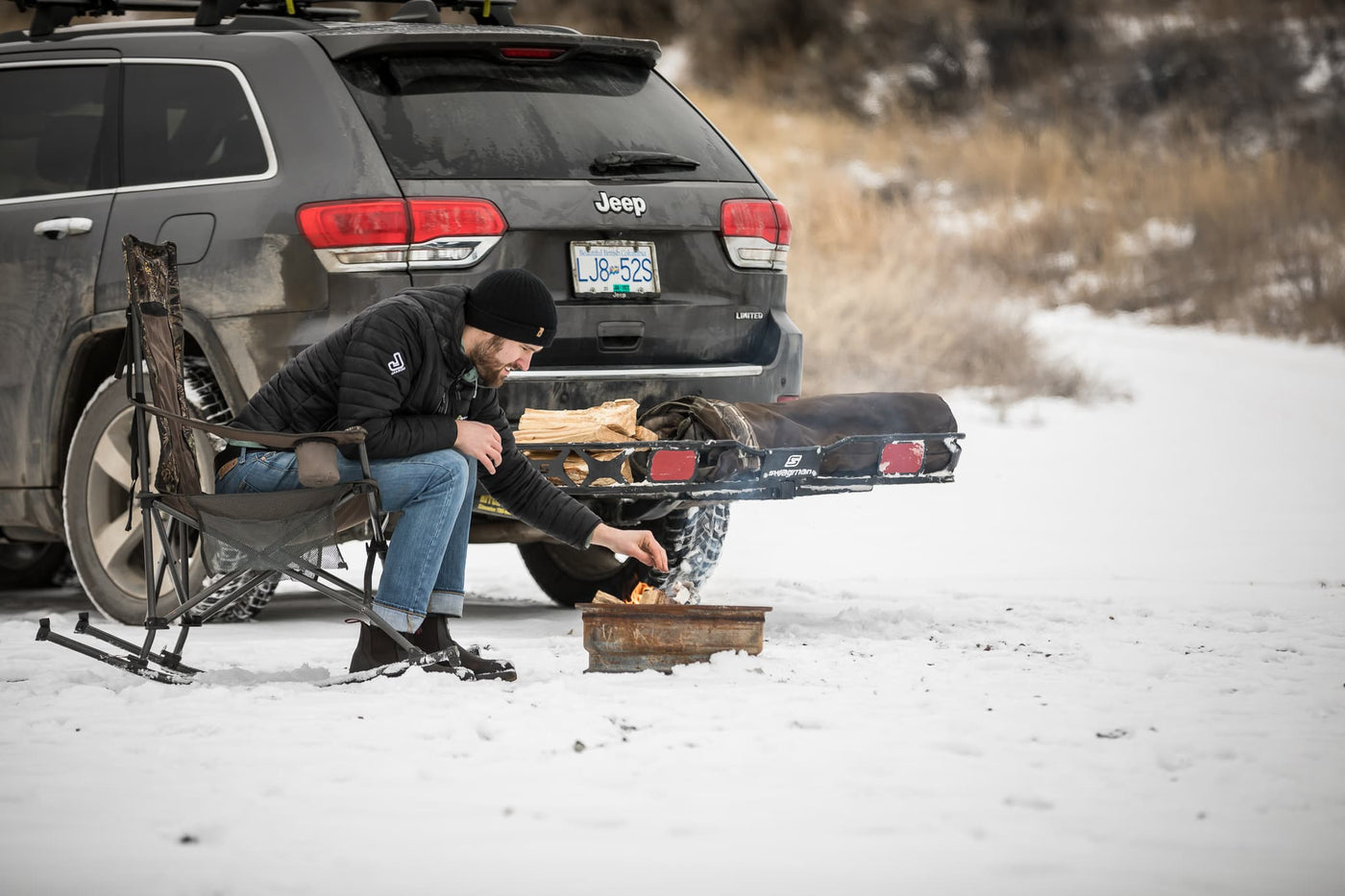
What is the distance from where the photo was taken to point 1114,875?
395 cm

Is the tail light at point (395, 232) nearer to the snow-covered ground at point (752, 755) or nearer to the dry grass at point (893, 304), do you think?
the snow-covered ground at point (752, 755)

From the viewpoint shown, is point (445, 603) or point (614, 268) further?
point (614, 268)

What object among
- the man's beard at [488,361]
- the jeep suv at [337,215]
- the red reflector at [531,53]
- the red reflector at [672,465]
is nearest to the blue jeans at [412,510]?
the man's beard at [488,361]

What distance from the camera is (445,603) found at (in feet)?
20.1

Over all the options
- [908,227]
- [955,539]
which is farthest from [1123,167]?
[955,539]

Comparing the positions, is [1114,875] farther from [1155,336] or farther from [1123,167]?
[1123,167]

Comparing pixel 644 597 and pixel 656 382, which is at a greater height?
pixel 656 382

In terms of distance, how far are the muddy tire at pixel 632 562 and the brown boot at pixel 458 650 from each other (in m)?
1.27

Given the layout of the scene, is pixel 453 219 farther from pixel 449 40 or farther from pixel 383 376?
pixel 383 376

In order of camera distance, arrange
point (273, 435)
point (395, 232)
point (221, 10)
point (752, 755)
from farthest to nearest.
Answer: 1. point (221, 10)
2. point (395, 232)
3. point (273, 435)
4. point (752, 755)

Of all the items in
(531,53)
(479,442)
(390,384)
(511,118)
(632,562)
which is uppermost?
(531,53)

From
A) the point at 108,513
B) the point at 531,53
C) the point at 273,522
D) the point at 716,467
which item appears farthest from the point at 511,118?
the point at 108,513

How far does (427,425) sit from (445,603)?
55 cm

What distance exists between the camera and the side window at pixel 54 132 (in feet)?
24.2
